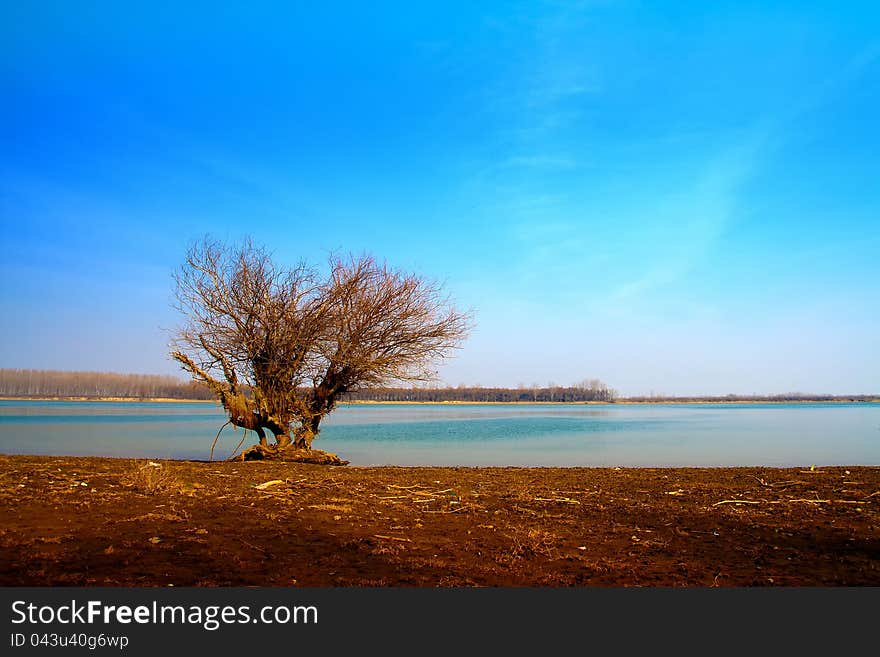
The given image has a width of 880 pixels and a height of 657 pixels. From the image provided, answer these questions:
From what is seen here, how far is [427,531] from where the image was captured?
732 cm

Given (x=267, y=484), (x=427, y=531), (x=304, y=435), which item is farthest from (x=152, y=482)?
(x=304, y=435)

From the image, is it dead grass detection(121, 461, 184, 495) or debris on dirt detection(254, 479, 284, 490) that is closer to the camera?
dead grass detection(121, 461, 184, 495)

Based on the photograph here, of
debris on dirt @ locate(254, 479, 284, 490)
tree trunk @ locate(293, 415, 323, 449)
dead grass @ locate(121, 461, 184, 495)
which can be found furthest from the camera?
tree trunk @ locate(293, 415, 323, 449)

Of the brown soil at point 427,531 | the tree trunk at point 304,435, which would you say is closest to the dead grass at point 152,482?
the brown soil at point 427,531

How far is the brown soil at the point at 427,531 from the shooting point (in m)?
5.41

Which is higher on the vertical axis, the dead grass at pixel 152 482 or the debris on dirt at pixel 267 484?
the dead grass at pixel 152 482

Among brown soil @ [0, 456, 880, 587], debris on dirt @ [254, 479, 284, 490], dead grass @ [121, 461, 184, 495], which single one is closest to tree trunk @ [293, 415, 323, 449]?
brown soil @ [0, 456, 880, 587]

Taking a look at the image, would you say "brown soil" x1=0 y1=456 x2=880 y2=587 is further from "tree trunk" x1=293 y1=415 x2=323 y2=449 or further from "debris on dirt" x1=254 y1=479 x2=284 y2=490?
"tree trunk" x1=293 y1=415 x2=323 y2=449

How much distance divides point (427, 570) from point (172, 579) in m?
2.18

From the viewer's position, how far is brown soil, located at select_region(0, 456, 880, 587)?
541cm

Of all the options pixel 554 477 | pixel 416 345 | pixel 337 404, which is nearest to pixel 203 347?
pixel 337 404

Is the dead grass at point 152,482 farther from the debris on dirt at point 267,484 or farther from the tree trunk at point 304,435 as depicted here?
the tree trunk at point 304,435

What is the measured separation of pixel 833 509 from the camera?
354 inches

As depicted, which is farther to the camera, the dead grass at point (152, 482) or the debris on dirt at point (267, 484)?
the debris on dirt at point (267, 484)
